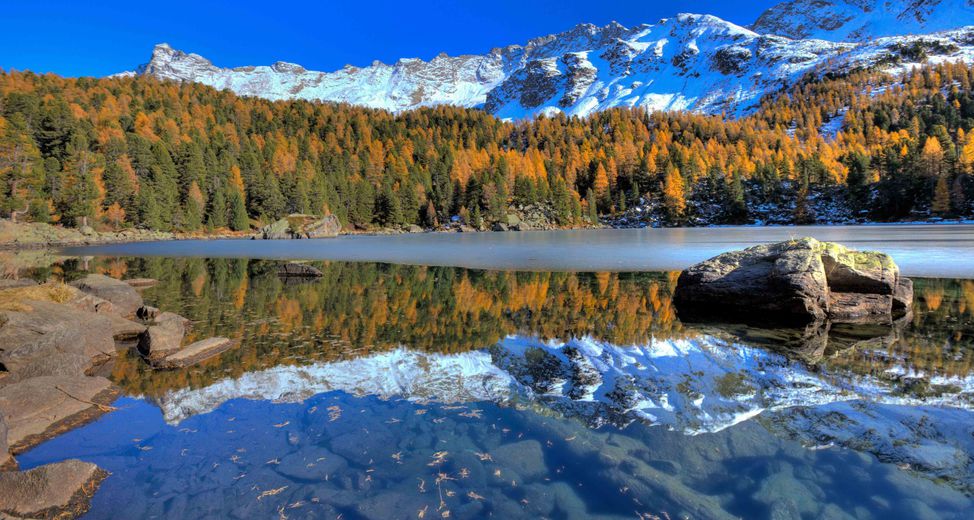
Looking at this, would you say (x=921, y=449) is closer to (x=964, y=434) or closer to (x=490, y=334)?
(x=964, y=434)

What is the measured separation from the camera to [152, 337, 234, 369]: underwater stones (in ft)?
32.1

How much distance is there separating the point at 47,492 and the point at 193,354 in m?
5.44

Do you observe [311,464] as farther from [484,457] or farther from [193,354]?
[193,354]

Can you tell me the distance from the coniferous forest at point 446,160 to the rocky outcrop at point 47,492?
82.5m

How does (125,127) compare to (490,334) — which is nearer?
(490,334)

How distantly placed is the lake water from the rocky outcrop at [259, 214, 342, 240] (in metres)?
82.6

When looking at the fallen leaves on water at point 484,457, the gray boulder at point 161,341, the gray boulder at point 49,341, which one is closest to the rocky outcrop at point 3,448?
the gray boulder at point 49,341

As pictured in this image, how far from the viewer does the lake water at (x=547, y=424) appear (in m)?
4.94

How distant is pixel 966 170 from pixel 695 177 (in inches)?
2094

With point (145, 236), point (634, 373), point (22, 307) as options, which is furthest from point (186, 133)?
point (634, 373)

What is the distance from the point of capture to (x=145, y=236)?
7956cm

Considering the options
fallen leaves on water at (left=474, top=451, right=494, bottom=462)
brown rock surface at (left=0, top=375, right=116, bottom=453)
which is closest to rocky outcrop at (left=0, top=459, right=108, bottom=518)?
brown rock surface at (left=0, top=375, right=116, bottom=453)

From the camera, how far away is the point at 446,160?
133500 millimetres

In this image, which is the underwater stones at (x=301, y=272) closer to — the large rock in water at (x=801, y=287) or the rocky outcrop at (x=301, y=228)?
the large rock in water at (x=801, y=287)
